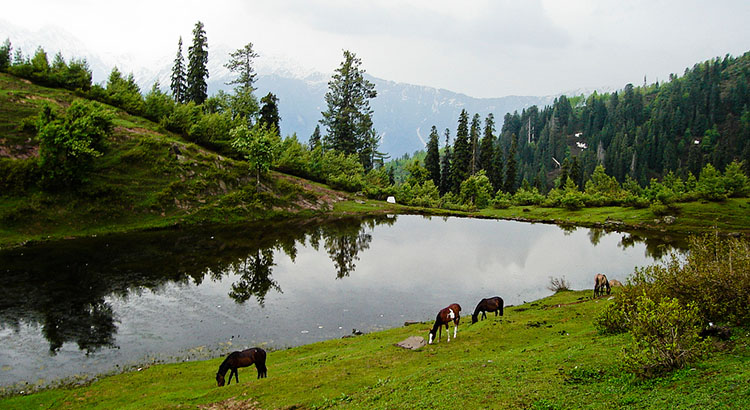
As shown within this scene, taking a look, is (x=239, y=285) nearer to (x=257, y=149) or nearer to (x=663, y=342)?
(x=663, y=342)

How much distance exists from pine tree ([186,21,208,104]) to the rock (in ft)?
257

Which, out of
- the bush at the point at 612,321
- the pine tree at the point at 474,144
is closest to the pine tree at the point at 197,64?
the pine tree at the point at 474,144

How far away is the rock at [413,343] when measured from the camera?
18348 millimetres

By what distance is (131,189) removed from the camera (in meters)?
49.2

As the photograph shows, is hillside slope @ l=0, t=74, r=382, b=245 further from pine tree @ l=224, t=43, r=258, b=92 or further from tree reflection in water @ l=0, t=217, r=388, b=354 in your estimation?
pine tree @ l=224, t=43, r=258, b=92

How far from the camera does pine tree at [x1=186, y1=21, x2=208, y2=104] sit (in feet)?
266

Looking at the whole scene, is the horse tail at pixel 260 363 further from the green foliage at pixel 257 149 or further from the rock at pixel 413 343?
the green foliage at pixel 257 149

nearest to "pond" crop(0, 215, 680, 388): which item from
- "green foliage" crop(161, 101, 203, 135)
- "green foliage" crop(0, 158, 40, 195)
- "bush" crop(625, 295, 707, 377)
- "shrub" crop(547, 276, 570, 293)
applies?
"shrub" crop(547, 276, 570, 293)

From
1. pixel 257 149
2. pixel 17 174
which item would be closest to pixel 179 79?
pixel 257 149

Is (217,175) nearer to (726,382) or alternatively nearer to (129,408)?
(129,408)

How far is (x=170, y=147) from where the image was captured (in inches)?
2249

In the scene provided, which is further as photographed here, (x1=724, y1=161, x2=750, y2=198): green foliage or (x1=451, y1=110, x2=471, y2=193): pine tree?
(x1=451, y1=110, x2=471, y2=193): pine tree

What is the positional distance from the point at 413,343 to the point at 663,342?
1016 cm

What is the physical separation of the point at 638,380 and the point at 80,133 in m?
53.4
